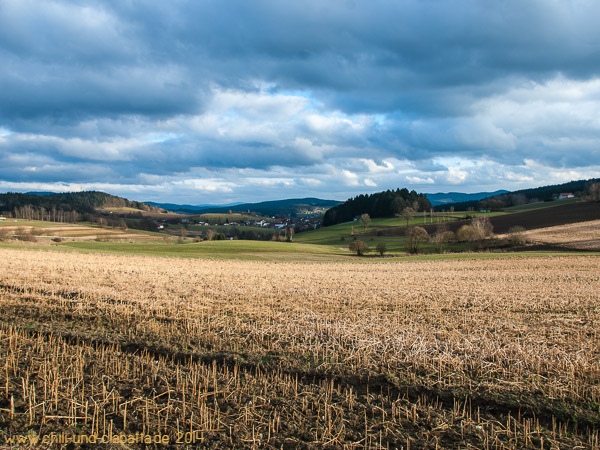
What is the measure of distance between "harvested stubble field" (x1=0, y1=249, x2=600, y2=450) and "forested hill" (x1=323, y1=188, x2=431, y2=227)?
470ft

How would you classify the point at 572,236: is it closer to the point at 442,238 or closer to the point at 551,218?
the point at 442,238

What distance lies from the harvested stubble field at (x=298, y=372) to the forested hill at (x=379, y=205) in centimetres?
14334

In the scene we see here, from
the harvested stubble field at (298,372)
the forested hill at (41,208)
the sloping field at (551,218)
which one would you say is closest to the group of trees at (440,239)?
the sloping field at (551,218)

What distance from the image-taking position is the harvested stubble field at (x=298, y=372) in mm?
7156

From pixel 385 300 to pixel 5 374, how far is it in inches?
580

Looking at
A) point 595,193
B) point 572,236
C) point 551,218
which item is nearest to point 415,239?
point 572,236

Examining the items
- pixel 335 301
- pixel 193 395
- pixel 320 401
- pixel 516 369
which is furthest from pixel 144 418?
pixel 335 301

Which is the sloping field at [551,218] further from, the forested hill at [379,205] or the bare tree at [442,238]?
the forested hill at [379,205]

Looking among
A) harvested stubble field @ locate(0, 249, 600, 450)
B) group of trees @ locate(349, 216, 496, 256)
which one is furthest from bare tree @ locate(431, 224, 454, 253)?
harvested stubble field @ locate(0, 249, 600, 450)

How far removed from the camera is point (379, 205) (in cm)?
16525

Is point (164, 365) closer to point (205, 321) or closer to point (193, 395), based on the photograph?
point (193, 395)

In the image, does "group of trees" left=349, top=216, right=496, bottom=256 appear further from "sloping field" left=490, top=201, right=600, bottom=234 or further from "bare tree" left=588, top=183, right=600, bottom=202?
"bare tree" left=588, top=183, right=600, bottom=202

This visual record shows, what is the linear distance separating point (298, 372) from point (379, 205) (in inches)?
6265

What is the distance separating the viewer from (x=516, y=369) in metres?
9.91
